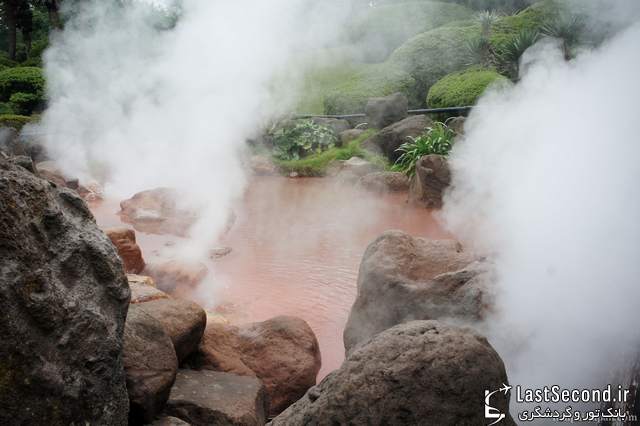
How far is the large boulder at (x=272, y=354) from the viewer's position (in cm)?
396

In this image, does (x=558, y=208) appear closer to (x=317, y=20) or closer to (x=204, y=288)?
(x=204, y=288)

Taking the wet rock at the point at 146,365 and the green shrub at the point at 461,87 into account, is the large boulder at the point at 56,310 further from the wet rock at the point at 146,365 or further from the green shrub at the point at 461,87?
the green shrub at the point at 461,87

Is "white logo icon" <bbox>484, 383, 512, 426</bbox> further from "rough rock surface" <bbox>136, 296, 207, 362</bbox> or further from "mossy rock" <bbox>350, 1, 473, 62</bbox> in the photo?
"mossy rock" <bbox>350, 1, 473, 62</bbox>

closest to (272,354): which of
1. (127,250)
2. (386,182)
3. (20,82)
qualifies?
(127,250)

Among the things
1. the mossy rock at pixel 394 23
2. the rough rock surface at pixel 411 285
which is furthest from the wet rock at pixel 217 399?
the mossy rock at pixel 394 23

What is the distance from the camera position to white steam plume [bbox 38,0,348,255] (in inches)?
415

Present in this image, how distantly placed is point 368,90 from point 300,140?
322 centimetres

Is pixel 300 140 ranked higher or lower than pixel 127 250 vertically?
higher

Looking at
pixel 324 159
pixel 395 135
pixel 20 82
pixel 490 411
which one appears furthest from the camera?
pixel 20 82

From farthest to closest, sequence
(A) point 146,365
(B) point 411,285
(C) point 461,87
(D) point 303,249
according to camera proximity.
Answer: (C) point 461,87 < (D) point 303,249 < (B) point 411,285 < (A) point 146,365

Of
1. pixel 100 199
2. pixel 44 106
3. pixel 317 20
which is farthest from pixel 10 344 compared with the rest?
pixel 44 106

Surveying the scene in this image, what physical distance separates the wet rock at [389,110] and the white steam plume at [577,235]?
977 centimetres

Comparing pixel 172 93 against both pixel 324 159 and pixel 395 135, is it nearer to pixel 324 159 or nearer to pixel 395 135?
pixel 324 159

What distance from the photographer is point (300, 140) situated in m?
14.7
